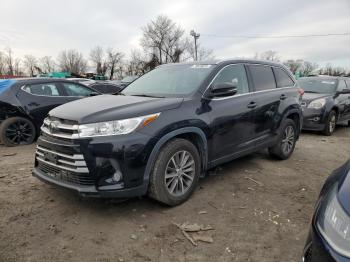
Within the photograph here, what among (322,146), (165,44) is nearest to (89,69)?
(165,44)

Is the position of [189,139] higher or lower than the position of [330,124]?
higher

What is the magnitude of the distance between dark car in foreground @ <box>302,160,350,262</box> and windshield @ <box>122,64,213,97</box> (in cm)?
219

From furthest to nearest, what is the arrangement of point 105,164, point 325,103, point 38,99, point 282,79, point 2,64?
point 2,64, point 325,103, point 38,99, point 282,79, point 105,164

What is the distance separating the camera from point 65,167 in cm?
303

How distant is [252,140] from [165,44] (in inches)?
1964

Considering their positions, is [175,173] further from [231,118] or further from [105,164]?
[231,118]

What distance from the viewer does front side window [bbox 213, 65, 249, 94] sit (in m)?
4.00

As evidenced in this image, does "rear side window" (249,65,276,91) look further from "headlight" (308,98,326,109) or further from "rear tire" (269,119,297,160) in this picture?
"headlight" (308,98,326,109)

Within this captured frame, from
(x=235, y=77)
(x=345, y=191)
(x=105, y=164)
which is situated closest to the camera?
(x=345, y=191)

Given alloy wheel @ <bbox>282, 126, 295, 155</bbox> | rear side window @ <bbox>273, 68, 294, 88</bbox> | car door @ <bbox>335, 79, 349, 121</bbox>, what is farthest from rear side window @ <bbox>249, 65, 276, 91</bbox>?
car door @ <bbox>335, 79, 349, 121</bbox>

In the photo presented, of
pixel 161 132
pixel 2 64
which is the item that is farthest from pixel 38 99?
pixel 2 64

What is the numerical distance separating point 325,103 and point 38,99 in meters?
7.22

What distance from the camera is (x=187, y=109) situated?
3430 millimetres

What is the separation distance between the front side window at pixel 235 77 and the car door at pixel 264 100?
195 millimetres
